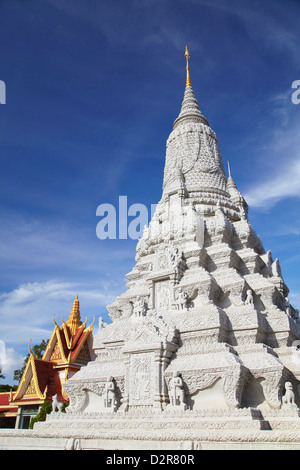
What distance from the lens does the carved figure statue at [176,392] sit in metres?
10.6

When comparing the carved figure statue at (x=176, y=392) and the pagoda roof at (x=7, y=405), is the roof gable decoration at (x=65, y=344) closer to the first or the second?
the pagoda roof at (x=7, y=405)

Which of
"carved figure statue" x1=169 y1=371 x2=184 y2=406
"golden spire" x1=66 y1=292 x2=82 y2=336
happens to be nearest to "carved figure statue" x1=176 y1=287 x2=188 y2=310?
"carved figure statue" x1=169 y1=371 x2=184 y2=406

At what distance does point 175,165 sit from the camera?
1958 centimetres

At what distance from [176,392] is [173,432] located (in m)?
1.80

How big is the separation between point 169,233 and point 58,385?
12.4m

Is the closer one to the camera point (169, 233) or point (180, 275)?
point (180, 275)

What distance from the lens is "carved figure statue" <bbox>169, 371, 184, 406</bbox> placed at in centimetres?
1056

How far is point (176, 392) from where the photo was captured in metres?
10.6

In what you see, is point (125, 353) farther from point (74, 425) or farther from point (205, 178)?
point (205, 178)

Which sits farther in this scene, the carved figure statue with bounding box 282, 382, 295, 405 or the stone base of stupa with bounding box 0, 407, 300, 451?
the carved figure statue with bounding box 282, 382, 295, 405

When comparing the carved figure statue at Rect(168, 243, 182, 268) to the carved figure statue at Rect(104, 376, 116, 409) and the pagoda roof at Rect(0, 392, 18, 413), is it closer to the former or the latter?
the carved figure statue at Rect(104, 376, 116, 409)

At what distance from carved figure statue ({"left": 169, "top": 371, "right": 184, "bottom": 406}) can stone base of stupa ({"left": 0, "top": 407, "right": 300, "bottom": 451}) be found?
59 cm

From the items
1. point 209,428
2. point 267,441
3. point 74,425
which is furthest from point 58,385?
point 267,441

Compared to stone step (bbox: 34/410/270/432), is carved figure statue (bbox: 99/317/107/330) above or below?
above
